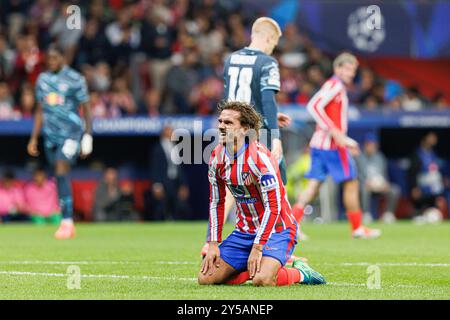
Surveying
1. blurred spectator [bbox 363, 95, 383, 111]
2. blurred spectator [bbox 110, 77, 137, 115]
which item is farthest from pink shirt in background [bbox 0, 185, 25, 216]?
blurred spectator [bbox 363, 95, 383, 111]

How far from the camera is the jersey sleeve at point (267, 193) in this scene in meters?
8.71

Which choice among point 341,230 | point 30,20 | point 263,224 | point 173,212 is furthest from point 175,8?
point 263,224

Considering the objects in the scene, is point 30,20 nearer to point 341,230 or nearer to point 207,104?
point 207,104

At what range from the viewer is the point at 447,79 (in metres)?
28.2

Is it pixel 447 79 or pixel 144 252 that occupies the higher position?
pixel 447 79

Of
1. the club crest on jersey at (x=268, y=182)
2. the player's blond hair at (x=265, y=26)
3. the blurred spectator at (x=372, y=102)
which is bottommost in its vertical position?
the club crest on jersey at (x=268, y=182)

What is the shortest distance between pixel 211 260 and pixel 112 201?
1393cm

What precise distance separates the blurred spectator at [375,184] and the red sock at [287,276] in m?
13.8

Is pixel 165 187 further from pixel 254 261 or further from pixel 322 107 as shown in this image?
pixel 254 261

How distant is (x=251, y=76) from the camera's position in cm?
1155

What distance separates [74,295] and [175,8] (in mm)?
18311

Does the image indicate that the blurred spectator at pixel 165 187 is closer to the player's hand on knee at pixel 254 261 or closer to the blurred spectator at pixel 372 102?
the blurred spectator at pixel 372 102

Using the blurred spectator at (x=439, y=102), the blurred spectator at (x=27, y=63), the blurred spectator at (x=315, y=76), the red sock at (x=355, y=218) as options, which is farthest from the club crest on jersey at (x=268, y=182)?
the blurred spectator at (x=439, y=102)

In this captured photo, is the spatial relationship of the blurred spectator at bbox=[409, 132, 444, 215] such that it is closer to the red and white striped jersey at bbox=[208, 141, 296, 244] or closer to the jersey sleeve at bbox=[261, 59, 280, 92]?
the jersey sleeve at bbox=[261, 59, 280, 92]
